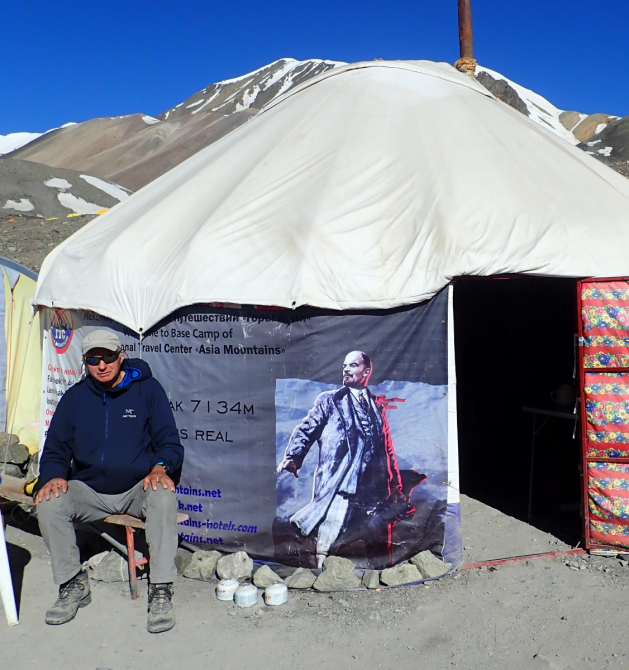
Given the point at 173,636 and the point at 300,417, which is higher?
the point at 300,417

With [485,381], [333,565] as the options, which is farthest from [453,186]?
[485,381]

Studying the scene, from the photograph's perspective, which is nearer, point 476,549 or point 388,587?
point 388,587

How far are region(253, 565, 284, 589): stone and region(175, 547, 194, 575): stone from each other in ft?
1.57

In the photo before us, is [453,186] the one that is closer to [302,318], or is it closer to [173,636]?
[302,318]

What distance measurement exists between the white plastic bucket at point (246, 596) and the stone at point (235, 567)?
0.26 m

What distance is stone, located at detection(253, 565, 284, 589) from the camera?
13.4ft

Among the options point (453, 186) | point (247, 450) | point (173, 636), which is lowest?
point (173, 636)

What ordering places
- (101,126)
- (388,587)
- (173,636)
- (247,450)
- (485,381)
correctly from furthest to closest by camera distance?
(101,126), (485,381), (247,450), (388,587), (173,636)

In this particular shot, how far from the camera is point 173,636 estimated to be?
3559 mm

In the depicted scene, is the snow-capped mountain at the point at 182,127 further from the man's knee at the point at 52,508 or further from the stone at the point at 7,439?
the man's knee at the point at 52,508

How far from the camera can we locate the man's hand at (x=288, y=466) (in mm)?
4211

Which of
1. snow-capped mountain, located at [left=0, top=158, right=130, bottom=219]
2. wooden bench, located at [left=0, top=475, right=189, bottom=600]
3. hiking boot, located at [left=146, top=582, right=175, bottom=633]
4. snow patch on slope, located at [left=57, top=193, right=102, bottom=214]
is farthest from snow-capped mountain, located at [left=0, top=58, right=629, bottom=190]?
hiking boot, located at [left=146, top=582, right=175, bottom=633]

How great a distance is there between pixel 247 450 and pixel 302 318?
0.90m

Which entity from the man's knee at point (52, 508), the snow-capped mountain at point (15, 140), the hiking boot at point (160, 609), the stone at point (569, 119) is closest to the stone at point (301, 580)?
the hiking boot at point (160, 609)
